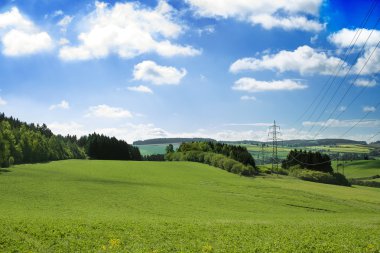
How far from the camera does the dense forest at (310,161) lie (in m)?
180

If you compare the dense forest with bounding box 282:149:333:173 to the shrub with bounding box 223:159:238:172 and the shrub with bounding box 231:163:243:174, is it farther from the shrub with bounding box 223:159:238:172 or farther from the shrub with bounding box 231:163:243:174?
the shrub with bounding box 231:163:243:174

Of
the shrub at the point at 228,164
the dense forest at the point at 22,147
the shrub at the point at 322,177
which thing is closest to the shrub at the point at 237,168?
the shrub at the point at 228,164

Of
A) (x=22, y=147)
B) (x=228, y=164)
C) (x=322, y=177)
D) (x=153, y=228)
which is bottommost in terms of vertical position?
(x=322, y=177)

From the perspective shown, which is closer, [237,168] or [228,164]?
[237,168]

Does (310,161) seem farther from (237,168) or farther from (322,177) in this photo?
(237,168)

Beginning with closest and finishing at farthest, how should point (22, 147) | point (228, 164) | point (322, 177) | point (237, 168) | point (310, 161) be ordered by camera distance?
1. point (22, 147)
2. point (322, 177)
3. point (237, 168)
4. point (228, 164)
5. point (310, 161)

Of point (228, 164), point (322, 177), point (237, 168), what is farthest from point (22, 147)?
point (322, 177)

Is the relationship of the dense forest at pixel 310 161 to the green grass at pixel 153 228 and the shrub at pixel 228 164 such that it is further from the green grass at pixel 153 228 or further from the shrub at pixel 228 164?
the green grass at pixel 153 228

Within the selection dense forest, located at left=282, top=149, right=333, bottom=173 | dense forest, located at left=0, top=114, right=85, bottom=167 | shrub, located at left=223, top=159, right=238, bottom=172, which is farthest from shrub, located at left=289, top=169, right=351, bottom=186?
dense forest, located at left=0, top=114, right=85, bottom=167

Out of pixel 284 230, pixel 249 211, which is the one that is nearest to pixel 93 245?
pixel 284 230

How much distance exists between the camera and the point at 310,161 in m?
183

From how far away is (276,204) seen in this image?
72312 mm

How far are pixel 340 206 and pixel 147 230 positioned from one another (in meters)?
55.4

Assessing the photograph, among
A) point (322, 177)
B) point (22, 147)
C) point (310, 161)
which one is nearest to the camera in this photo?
point (22, 147)
